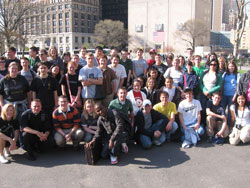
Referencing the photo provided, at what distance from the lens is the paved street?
3875 millimetres

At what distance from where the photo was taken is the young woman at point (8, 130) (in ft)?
15.6

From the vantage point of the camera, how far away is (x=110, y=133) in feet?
15.8

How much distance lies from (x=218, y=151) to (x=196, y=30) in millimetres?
61648

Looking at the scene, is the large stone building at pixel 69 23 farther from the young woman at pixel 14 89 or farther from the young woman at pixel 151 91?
the young woman at pixel 14 89

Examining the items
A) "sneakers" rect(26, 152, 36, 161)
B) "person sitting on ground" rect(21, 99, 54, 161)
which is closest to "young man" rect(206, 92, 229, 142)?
"person sitting on ground" rect(21, 99, 54, 161)

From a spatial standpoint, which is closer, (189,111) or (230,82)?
(189,111)

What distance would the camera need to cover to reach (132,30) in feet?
267

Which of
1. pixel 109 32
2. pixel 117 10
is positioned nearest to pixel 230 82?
pixel 109 32

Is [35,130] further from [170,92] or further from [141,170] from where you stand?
[170,92]

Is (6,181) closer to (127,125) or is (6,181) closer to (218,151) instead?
(127,125)

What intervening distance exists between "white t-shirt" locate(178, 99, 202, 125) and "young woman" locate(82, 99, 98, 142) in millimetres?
2112

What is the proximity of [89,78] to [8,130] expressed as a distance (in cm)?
207

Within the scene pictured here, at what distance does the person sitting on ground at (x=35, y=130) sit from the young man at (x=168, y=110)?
2.56m

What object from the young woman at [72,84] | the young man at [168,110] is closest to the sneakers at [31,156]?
the young woman at [72,84]
